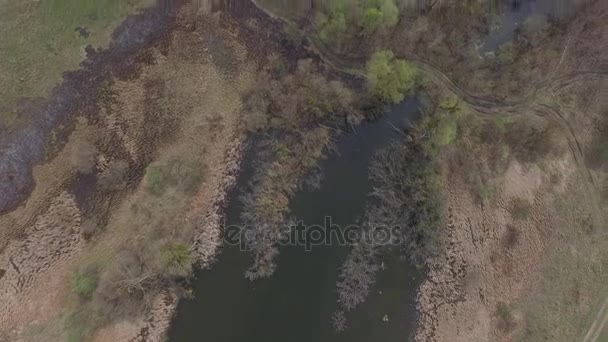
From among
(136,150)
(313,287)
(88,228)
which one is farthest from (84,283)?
(313,287)

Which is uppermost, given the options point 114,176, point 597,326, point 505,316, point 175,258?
point 597,326

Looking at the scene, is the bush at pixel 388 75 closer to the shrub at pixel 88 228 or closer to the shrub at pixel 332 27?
the shrub at pixel 332 27

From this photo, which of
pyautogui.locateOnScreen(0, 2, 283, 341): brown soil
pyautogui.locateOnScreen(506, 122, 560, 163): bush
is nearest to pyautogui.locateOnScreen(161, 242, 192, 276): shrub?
pyautogui.locateOnScreen(0, 2, 283, 341): brown soil

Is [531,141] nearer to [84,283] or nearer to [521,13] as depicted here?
[521,13]

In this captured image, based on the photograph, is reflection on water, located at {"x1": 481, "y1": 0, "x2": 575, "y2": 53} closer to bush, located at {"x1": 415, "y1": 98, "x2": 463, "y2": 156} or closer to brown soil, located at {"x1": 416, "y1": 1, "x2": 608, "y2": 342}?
brown soil, located at {"x1": 416, "y1": 1, "x2": 608, "y2": 342}

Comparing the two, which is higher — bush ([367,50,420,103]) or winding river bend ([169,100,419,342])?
bush ([367,50,420,103])

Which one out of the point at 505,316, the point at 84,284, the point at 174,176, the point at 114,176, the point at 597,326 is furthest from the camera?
the point at 597,326
